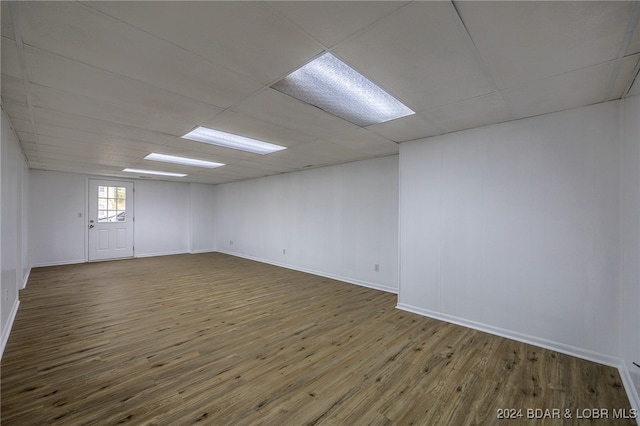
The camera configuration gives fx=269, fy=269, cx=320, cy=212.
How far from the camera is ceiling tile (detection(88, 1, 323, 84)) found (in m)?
1.35

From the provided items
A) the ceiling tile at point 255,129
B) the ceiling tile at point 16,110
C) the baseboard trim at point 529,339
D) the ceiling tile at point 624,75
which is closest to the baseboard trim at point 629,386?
the baseboard trim at point 529,339

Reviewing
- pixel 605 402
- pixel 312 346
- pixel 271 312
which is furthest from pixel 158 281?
pixel 605 402

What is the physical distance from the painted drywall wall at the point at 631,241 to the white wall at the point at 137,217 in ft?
31.2

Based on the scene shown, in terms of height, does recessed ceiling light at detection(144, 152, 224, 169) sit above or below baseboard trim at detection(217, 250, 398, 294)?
above

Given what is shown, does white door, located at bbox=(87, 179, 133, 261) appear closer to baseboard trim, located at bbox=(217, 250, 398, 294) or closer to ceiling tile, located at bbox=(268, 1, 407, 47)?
baseboard trim, located at bbox=(217, 250, 398, 294)

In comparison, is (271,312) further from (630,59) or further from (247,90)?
(630,59)

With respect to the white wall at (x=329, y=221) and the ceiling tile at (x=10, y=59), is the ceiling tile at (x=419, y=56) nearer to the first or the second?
the ceiling tile at (x=10, y=59)

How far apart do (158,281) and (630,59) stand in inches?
266

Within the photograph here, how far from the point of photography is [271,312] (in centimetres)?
368

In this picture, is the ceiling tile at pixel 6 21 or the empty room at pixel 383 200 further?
the empty room at pixel 383 200

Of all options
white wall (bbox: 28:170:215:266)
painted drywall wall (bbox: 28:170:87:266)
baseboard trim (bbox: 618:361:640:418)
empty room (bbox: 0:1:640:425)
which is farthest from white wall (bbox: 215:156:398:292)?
painted drywall wall (bbox: 28:170:87:266)

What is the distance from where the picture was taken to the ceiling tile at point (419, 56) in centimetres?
146

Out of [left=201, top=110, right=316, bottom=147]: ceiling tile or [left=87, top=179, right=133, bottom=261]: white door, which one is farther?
[left=87, top=179, right=133, bottom=261]: white door

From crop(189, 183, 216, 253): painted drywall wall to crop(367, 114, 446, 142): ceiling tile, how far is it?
24.3 feet
